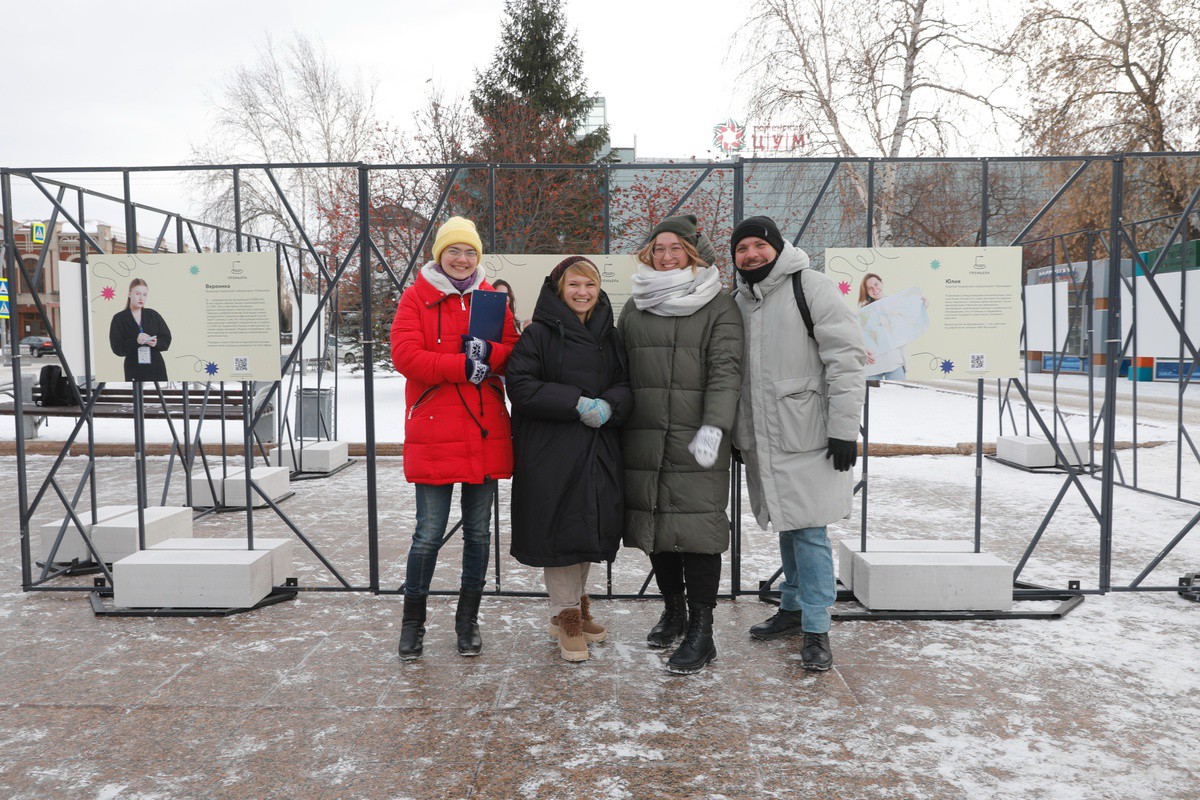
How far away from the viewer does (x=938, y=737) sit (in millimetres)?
2816

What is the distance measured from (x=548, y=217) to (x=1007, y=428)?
8.30 m

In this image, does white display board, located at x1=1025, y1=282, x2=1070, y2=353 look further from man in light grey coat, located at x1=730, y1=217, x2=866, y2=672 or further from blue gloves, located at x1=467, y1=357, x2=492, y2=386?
blue gloves, located at x1=467, y1=357, x2=492, y2=386

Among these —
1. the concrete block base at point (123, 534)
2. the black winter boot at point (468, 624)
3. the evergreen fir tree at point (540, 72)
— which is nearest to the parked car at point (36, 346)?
the evergreen fir tree at point (540, 72)

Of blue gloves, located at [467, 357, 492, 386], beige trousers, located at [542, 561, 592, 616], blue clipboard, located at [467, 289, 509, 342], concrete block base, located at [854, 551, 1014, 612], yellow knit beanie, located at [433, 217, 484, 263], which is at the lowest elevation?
concrete block base, located at [854, 551, 1014, 612]

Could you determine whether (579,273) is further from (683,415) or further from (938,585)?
(938,585)

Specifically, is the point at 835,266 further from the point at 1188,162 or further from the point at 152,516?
the point at 1188,162

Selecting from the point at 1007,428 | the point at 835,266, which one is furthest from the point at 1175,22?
the point at 835,266

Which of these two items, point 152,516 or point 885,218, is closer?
point 152,516

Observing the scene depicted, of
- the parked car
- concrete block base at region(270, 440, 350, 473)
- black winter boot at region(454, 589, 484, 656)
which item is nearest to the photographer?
black winter boot at region(454, 589, 484, 656)

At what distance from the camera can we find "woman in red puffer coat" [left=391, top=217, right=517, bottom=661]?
3.41m

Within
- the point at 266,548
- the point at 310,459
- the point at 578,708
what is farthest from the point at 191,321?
the point at 310,459

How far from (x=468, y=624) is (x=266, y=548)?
150cm

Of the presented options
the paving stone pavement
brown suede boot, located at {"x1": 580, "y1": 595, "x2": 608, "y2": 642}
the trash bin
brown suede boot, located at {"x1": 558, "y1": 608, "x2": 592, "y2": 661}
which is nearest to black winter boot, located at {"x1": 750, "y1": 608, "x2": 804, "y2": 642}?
the paving stone pavement

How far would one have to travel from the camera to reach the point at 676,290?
10.9 ft
